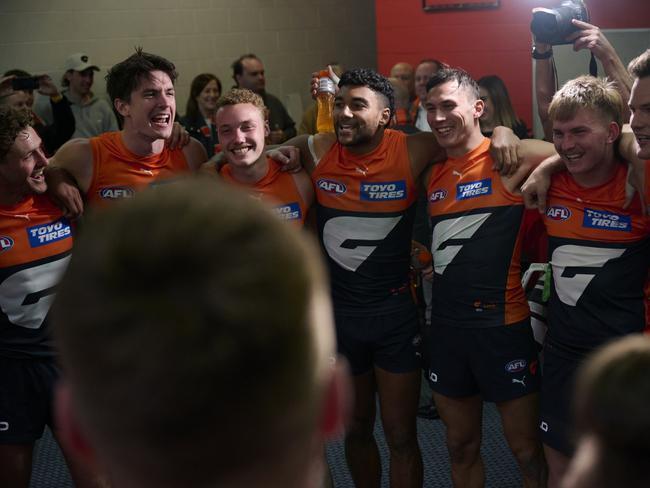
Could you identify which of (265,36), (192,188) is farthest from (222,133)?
(265,36)

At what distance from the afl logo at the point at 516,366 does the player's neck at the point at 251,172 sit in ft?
4.20

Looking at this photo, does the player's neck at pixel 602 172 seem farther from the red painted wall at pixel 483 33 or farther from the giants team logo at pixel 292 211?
the red painted wall at pixel 483 33

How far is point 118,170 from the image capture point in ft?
10.9

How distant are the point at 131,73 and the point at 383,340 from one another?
1.57m

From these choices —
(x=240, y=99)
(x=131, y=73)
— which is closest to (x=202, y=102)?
(x=131, y=73)

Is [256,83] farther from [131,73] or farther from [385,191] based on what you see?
[385,191]

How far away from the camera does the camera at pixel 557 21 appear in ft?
10.9

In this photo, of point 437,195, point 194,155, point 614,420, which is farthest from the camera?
point 194,155

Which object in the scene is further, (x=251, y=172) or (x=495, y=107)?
(x=495, y=107)

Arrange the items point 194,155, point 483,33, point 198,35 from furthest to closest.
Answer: point 198,35
point 483,33
point 194,155

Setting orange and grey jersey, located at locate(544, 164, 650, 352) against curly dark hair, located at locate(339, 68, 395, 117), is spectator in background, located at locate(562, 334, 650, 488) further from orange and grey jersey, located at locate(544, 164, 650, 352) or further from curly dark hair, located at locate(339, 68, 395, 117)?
curly dark hair, located at locate(339, 68, 395, 117)

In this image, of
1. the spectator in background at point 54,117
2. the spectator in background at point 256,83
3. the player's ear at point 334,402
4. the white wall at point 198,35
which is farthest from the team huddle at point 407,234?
the white wall at point 198,35

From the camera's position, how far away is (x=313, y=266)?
29.2 inches

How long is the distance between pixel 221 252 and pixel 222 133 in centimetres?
271
